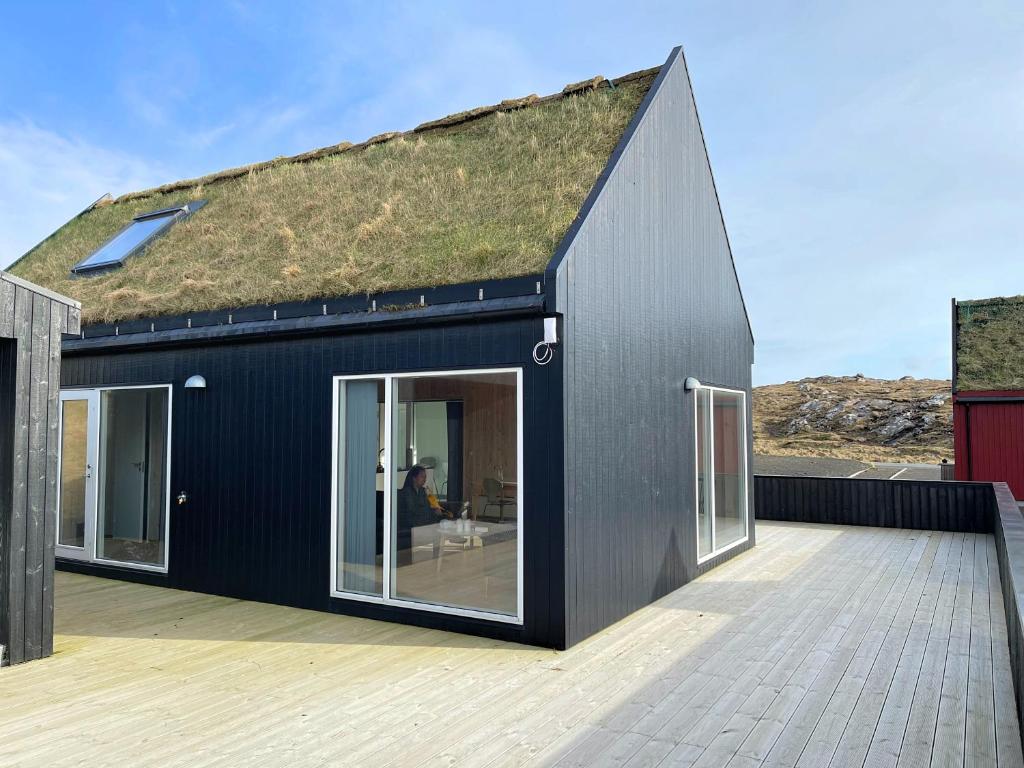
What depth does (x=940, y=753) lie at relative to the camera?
3.10 metres

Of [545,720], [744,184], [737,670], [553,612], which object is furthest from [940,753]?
[744,184]

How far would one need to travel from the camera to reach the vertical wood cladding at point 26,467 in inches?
173

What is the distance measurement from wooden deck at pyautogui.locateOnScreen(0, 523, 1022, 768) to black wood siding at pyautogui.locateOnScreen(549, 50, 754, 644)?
54cm

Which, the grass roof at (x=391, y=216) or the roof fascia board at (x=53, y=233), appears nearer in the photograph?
the grass roof at (x=391, y=216)

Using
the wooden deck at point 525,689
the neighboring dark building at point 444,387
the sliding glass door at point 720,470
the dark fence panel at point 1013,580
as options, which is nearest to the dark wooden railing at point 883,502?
the dark fence panel at point 1013,580

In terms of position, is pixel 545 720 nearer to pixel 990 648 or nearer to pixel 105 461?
pixel 990 648

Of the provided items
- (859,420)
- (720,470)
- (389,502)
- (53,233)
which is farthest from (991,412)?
(859,420)

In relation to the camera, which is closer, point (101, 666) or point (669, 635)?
point (101, 666)

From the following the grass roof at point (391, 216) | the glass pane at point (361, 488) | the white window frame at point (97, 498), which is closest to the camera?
the glass pane at point (361, 488)

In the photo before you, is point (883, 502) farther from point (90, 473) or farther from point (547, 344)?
point (90, 473)

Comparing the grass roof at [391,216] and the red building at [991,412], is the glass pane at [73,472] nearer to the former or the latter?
the grass roof at [391,216]

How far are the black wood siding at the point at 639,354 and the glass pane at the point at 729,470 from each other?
1.32 ft

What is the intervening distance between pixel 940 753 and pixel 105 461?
7061 millimetres

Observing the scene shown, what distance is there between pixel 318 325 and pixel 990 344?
49.2ft
